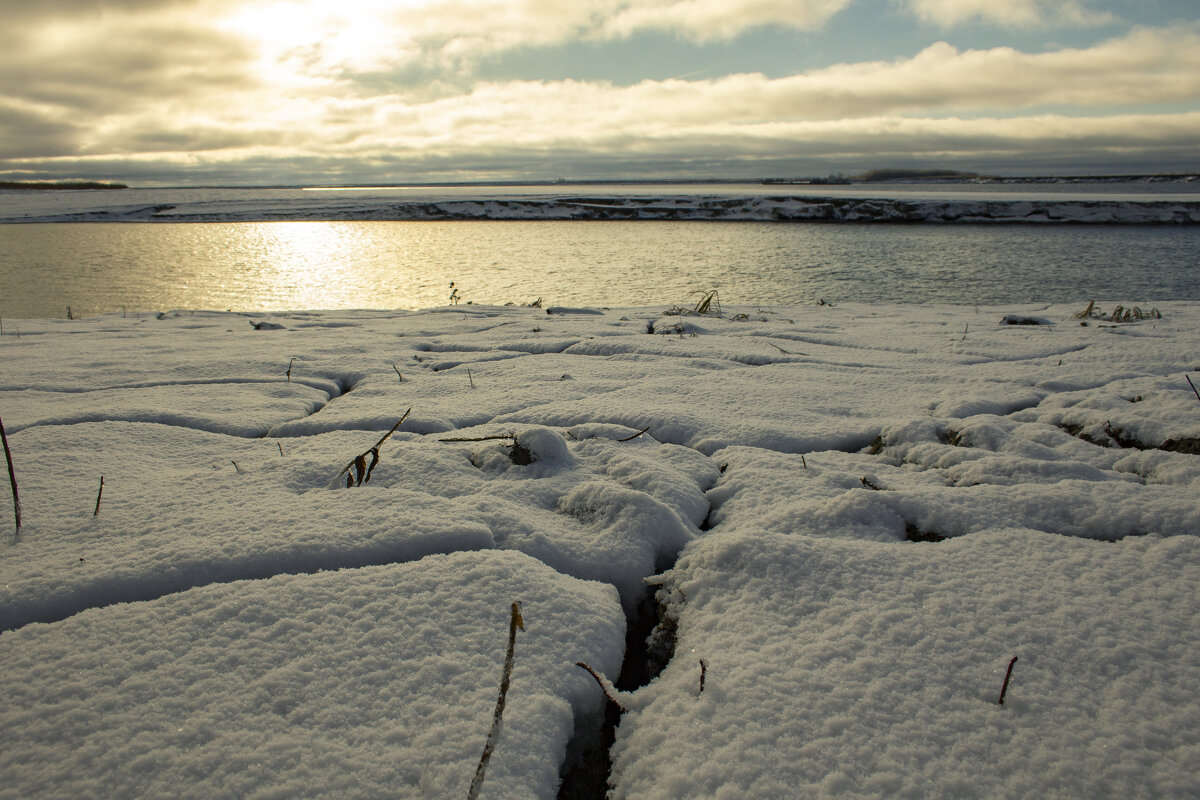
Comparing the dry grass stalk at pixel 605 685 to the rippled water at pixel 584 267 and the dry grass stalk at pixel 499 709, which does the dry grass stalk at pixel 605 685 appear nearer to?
the dry grass stalk at pixel 499 709

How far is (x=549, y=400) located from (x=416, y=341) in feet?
5.23

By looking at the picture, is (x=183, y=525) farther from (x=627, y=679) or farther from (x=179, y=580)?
(x=627, y=679)

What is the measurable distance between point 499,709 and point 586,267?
9.06 meters

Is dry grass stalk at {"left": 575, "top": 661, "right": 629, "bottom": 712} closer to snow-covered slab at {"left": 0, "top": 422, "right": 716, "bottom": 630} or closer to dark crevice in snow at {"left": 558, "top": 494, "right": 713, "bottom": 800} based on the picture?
dark crevice in snow at {"left": 558, "top": 494, "right": 713, "bottom": 800}

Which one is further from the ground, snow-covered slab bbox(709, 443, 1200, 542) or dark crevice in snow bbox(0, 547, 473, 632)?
dark crevice in snow bbox(0, 547, 473, 632)

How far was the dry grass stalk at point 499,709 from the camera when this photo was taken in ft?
2.19

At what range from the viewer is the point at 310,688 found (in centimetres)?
79

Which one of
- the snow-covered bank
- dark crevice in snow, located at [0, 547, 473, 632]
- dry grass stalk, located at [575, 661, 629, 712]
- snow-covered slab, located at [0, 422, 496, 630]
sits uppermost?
the snow-covered bank

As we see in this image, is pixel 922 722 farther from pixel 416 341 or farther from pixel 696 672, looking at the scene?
pixel 416 341

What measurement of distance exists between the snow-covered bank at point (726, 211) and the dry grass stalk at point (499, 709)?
2184 cm

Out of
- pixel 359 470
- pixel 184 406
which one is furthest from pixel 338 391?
pixel 359 470

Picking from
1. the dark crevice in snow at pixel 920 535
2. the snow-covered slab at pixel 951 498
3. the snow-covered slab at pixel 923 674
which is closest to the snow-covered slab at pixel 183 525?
the snow-covered slab at pixel 923 674

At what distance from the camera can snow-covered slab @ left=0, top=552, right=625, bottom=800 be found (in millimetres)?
676

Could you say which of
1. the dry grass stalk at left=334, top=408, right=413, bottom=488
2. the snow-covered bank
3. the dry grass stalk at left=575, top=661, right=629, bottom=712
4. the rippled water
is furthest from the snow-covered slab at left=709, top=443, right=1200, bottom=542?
the snow-covered bank
